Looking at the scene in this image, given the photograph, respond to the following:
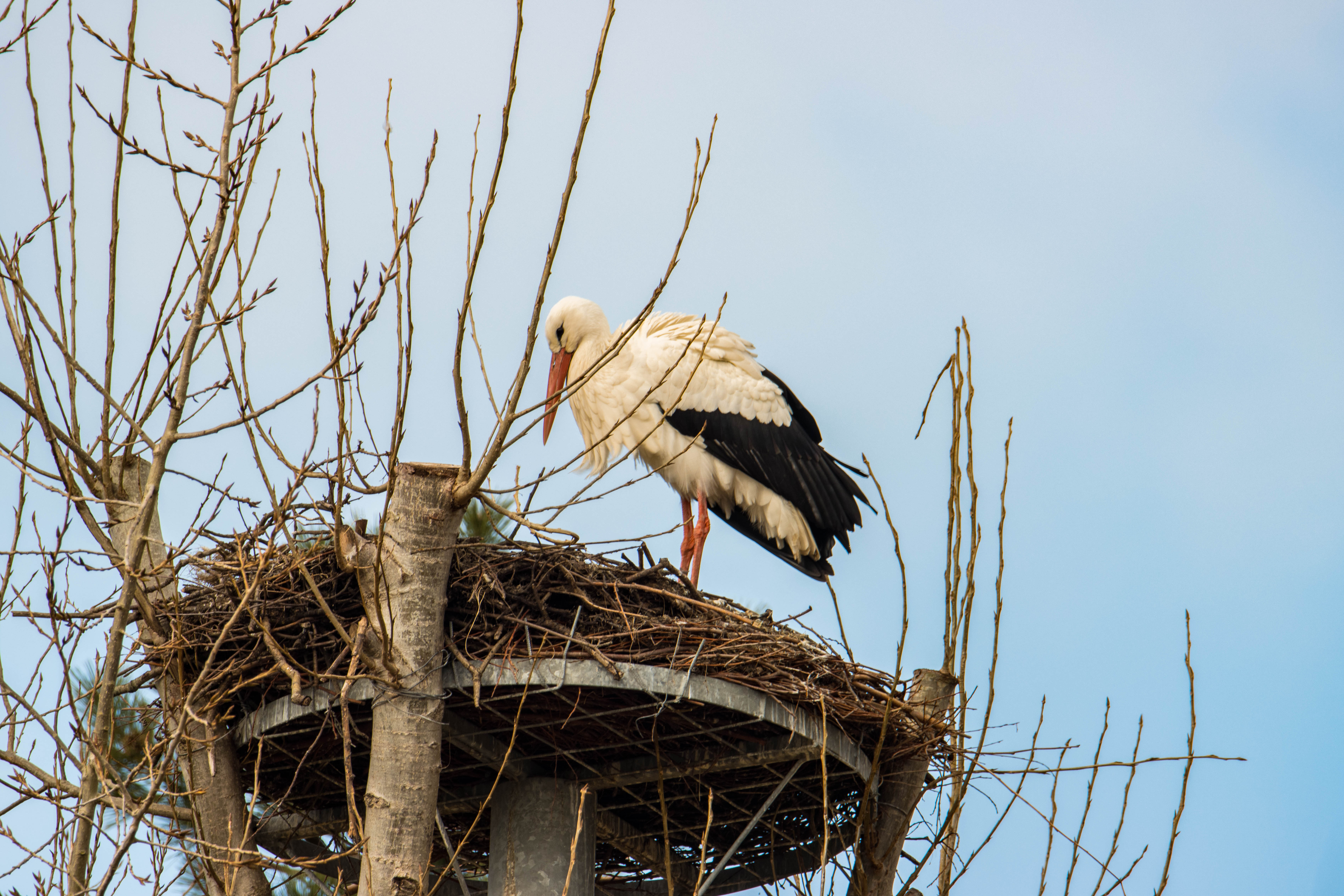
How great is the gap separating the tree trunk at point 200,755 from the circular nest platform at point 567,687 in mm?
99

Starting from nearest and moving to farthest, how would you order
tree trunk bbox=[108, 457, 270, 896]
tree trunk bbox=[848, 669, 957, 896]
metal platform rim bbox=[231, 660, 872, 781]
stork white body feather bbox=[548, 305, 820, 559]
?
tree trunk bbox=[108, 457, 270, 896]
metal platform rim bbox=[231, 660, 872, 781]
tree trunk bbox=[848, 669, 957, 896]
stork white body feather bbox=[548, 305, 820, 559]

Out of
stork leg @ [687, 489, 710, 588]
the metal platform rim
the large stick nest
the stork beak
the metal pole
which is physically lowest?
the metal pole

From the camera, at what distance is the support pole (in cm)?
516

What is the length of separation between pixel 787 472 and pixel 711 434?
0.45 m

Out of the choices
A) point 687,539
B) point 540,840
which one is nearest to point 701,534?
point 687,539

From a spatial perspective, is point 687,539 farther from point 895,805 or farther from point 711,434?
point 895,805

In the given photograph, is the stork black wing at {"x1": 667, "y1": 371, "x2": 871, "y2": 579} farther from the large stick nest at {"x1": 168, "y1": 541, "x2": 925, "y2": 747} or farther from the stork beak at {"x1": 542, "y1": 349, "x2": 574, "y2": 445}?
the large stick nest at {"x1": 168, "y1": 541, "x2": 925, "y2": 747}

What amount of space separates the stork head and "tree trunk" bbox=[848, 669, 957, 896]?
2925 millimetres

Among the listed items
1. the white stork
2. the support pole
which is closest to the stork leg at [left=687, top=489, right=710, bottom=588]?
the white stork

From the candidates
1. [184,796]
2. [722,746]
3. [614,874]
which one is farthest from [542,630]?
[614,874]

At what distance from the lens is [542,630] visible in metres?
4.61

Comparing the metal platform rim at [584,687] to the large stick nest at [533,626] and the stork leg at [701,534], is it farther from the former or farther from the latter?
the stork leg at [701,534]

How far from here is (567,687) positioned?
4.51 m

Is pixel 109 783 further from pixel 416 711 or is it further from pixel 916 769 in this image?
pixel 916 769
